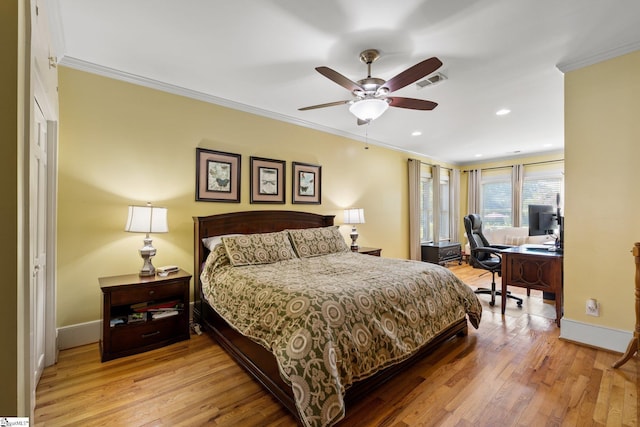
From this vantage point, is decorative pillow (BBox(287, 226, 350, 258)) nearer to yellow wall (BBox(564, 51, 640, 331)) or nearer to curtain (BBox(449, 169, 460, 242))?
yellow wall (BBox(564, 51, 640, 331))

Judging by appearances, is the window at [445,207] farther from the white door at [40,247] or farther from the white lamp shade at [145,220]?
the white door at [40,247]

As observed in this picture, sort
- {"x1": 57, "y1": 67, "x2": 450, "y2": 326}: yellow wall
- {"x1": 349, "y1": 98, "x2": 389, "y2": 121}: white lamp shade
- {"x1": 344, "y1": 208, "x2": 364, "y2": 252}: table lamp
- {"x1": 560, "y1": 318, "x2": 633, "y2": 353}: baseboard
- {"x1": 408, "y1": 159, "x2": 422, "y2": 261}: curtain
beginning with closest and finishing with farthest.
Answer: {"x1": 349, "y1": 98, "x2": 389, "y2": 121}: white lamp shade, {"x1": 560, "y1": 318, "x2": 633, "y2": 353}: baseboard, {"x1": 57, "y1": 67, "x2": 450, "y2": 326}: yellow wall, {"x1": 344, "y1": 208, "x2": 364, "y2": 252}: table lamp, {"x1": 408, "y1": 159, "x2": 422, "y2": 261}: curtain

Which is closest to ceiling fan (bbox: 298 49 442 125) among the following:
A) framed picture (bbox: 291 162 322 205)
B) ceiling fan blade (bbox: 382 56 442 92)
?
ceiling fan blade (bbox: 382 56 442 92)

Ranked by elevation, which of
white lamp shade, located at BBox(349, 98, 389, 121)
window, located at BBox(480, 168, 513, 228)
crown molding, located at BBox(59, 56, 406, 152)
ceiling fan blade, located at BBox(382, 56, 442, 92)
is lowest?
window, located at BBox(480, 168, 513, 228)

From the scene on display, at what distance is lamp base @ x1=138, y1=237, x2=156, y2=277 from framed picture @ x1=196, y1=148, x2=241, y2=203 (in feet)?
2.44

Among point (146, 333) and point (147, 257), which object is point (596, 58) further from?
point (146, 333)

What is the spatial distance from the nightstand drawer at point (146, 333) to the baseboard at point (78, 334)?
478mm

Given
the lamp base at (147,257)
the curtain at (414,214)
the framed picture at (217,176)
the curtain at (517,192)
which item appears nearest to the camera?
the lamp base at (147,257)

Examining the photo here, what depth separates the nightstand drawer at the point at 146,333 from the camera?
7.72ft

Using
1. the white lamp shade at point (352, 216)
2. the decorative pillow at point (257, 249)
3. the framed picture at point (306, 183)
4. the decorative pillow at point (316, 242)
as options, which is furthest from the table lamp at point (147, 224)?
the white lamp shade at point (352, 216)

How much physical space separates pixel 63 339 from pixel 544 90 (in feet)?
17.9

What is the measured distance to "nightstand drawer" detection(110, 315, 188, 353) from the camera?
235cm

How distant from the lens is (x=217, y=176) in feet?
11.0

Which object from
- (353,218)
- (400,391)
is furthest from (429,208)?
(400,391)
